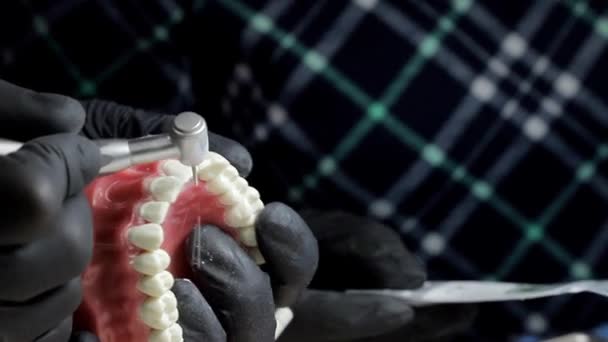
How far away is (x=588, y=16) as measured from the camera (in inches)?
28.0

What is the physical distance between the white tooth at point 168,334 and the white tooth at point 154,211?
6 cm

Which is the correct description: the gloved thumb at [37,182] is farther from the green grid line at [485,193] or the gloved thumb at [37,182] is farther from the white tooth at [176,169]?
the green grid line at [485,193]

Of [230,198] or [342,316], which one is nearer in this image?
[230,198]

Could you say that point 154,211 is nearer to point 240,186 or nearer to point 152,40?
point 240,186

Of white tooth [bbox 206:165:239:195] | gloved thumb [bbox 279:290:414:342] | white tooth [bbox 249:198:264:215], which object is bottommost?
gloved thumb [bbox 279:290:414:342]

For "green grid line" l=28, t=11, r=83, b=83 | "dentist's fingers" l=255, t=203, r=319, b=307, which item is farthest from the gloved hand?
"green grid line" l=28, t=11, r=83, b=83

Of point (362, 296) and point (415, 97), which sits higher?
point (415, 97)

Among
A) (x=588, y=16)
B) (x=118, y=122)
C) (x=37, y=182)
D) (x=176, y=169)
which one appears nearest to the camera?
(x=37, y=182)

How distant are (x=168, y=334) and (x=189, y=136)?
0.11 metres

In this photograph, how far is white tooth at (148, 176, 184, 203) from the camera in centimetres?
43

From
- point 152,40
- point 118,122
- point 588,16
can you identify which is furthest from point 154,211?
point 588,16

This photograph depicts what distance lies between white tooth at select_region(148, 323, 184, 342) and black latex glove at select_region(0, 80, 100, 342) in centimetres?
5

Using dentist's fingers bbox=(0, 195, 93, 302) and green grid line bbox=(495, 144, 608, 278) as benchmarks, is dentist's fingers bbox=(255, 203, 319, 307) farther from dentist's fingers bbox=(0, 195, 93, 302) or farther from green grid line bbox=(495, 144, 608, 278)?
green grid line bbox=(495, 144, 608, 278)

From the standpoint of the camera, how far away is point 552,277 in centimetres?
74
